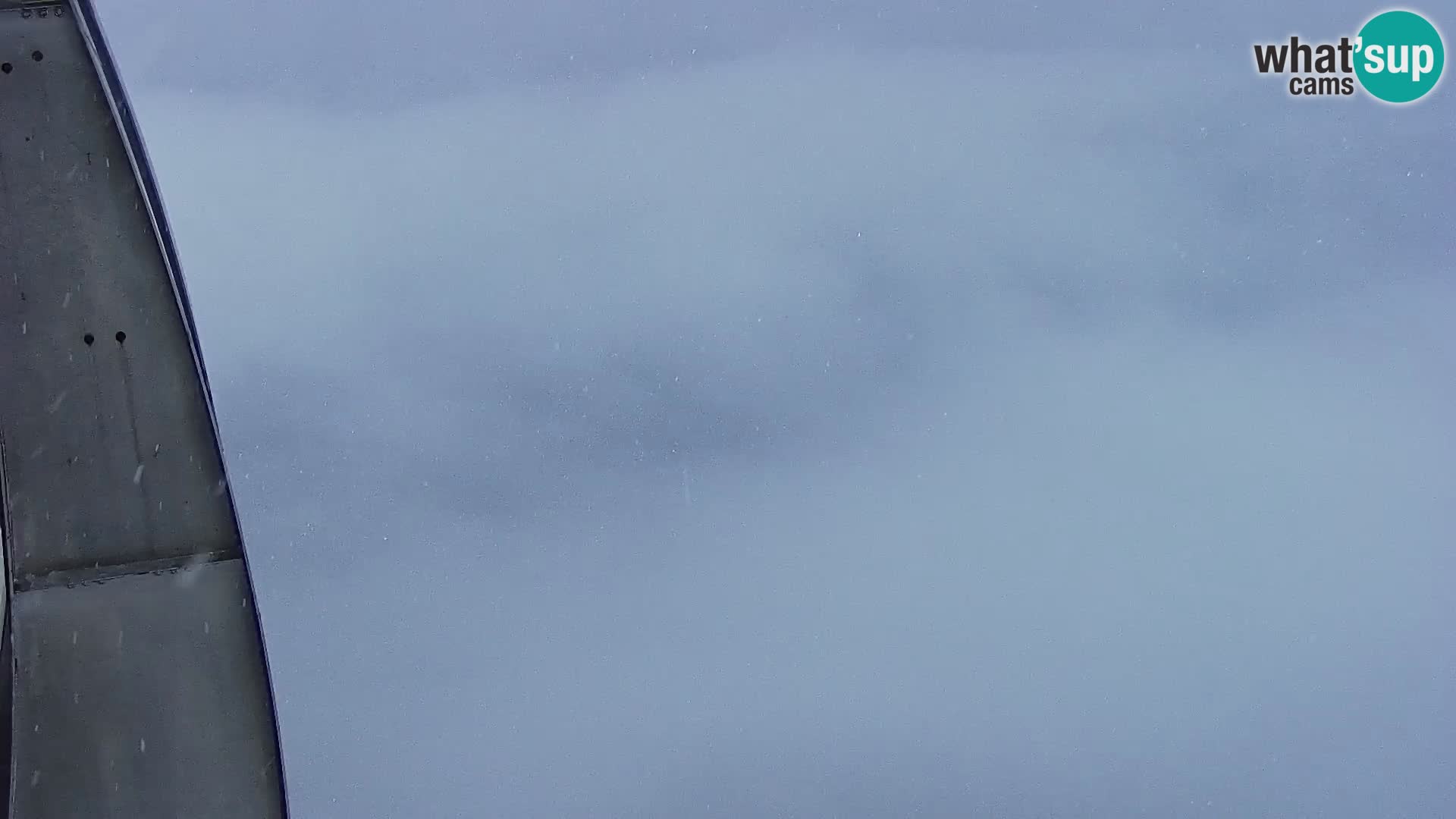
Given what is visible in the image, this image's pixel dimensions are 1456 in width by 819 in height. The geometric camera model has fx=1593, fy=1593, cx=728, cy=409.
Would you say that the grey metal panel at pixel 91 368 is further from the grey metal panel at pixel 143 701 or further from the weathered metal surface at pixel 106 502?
the grey metal panel at pixel 143 701

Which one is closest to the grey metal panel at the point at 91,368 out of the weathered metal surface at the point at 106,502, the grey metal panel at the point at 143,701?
the weathered metal surface at the point at 106,502

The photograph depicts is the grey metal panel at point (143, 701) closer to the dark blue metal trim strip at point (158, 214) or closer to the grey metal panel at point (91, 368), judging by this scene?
the dark blue metal trim strip at point (158, 214)

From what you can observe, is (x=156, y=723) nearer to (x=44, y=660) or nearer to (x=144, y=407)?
(x=44, y=660)

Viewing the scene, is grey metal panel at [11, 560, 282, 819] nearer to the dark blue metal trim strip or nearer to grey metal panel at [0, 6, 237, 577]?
the dark blue metal trim strip

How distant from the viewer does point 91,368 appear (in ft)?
35.9

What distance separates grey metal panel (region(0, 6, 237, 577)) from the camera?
10.8 metres

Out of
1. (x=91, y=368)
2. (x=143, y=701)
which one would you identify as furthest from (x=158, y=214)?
(x=143, y=701)

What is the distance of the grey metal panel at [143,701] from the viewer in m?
10.8

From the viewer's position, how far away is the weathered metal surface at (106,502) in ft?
35.3

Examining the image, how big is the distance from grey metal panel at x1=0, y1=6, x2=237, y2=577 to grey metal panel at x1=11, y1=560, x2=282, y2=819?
313 millimetres

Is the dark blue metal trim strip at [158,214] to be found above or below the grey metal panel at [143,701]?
above

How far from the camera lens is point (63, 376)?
10930 millimetres

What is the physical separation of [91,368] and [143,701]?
2.32 meters

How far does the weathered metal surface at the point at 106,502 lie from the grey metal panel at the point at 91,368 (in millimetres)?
12
